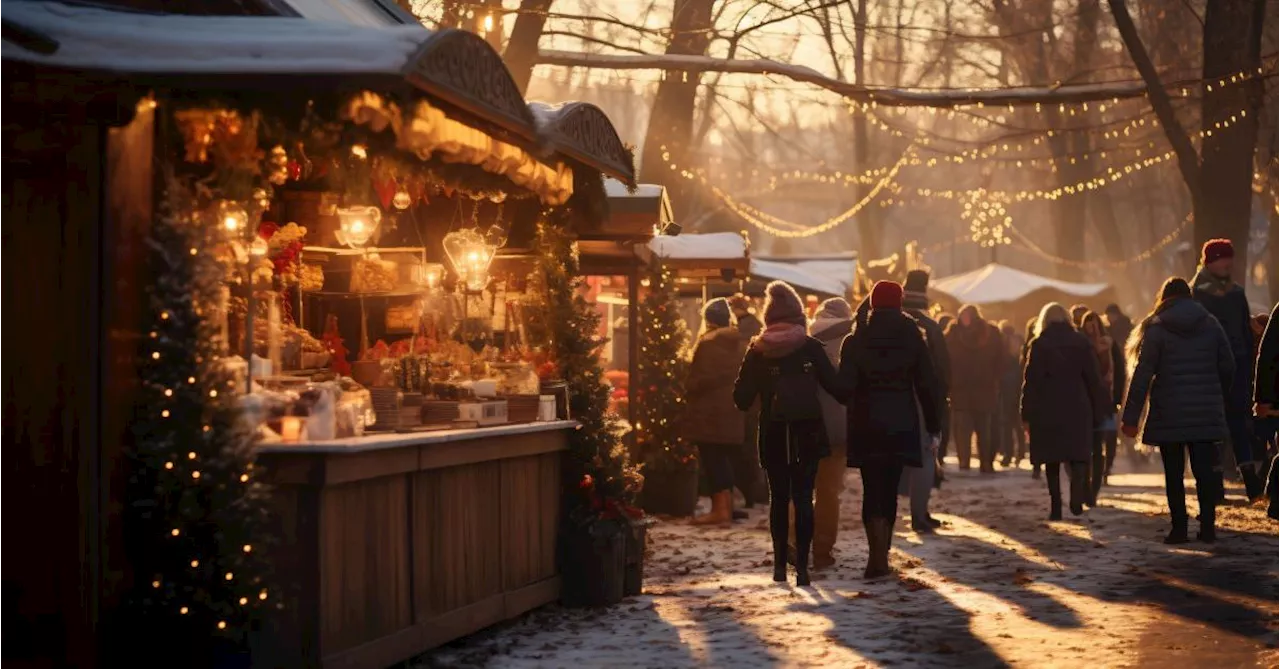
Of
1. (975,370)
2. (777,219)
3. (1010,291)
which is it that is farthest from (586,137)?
(1010,291)

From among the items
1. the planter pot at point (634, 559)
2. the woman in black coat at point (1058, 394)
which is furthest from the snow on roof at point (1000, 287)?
the planter pot at point (634, 559)

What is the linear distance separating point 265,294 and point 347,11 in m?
1.80

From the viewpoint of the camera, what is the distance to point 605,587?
12.0 meters

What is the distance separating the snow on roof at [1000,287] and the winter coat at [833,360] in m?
28.1

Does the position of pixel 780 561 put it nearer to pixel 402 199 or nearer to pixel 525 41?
pixel 402 199

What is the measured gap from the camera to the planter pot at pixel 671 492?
1830 centimetres

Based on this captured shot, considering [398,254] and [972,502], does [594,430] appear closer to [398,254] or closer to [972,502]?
[398,254]

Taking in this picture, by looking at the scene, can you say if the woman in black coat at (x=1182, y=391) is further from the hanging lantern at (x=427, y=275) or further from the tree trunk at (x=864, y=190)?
the tree trunk at (x=864, y=190)

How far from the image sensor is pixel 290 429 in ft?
28.8

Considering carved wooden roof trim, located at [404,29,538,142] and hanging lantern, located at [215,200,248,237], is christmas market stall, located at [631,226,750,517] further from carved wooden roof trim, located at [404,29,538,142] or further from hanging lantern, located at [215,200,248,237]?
hanging lantern, located at [215,200,248,237]

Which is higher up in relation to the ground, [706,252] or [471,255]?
[706,252]

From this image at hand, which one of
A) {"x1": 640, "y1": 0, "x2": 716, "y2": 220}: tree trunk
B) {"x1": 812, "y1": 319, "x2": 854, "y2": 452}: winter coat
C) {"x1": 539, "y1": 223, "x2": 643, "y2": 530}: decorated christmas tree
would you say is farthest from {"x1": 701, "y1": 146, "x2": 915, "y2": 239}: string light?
{"x1": 539, "y1": 223, "x2": 643, "y2": 530}: decorated christmas tree

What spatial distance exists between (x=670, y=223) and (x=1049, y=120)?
29384mm

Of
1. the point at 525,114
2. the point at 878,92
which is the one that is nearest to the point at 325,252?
the point at 525,114
